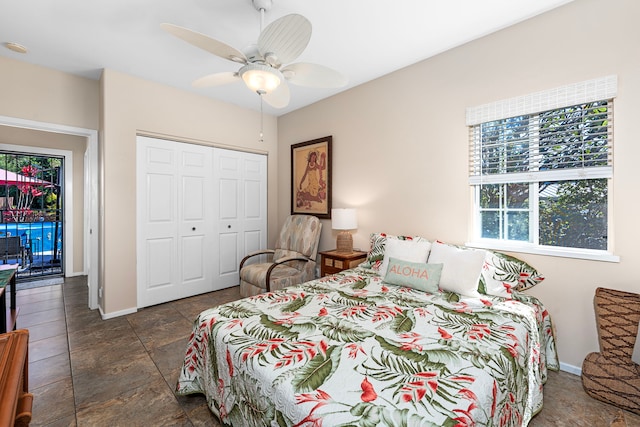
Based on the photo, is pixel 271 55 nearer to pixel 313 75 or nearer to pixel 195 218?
pixel 313 75

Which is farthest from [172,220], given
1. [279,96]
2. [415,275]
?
[415,275]

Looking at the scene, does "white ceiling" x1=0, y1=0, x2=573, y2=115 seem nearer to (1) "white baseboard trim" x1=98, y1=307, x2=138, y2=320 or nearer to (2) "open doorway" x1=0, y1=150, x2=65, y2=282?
(1) "white baseboard trim" x1=98, y1=307, x2=138, y2=320

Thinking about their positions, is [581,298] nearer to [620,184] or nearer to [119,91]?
[620,184]

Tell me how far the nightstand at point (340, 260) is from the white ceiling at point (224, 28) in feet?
6.69

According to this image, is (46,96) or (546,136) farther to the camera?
(46,96)

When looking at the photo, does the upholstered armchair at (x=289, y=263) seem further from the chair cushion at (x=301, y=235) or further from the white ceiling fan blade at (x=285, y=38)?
the white ceiling fan blade at (x=285, y=38)

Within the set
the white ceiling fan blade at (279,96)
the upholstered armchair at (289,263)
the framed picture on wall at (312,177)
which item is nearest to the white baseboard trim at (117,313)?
the upholstered armchair at (289,263)

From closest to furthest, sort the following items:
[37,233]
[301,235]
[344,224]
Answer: [344,224]
[301,235]
[37,233]

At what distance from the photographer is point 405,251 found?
255 cm

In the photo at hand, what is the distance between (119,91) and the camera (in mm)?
3129

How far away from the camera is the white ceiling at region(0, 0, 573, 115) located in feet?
6.88

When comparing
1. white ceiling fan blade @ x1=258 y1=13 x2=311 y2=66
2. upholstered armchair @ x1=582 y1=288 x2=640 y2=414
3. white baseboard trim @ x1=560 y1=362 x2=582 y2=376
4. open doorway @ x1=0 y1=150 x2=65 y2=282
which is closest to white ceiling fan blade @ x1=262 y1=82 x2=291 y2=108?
white ceiling fan blade @ x1=258 y1=13 x2=311 y2=66

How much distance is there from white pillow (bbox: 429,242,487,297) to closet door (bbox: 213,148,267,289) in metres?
2.97

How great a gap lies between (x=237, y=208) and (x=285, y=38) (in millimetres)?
2974
